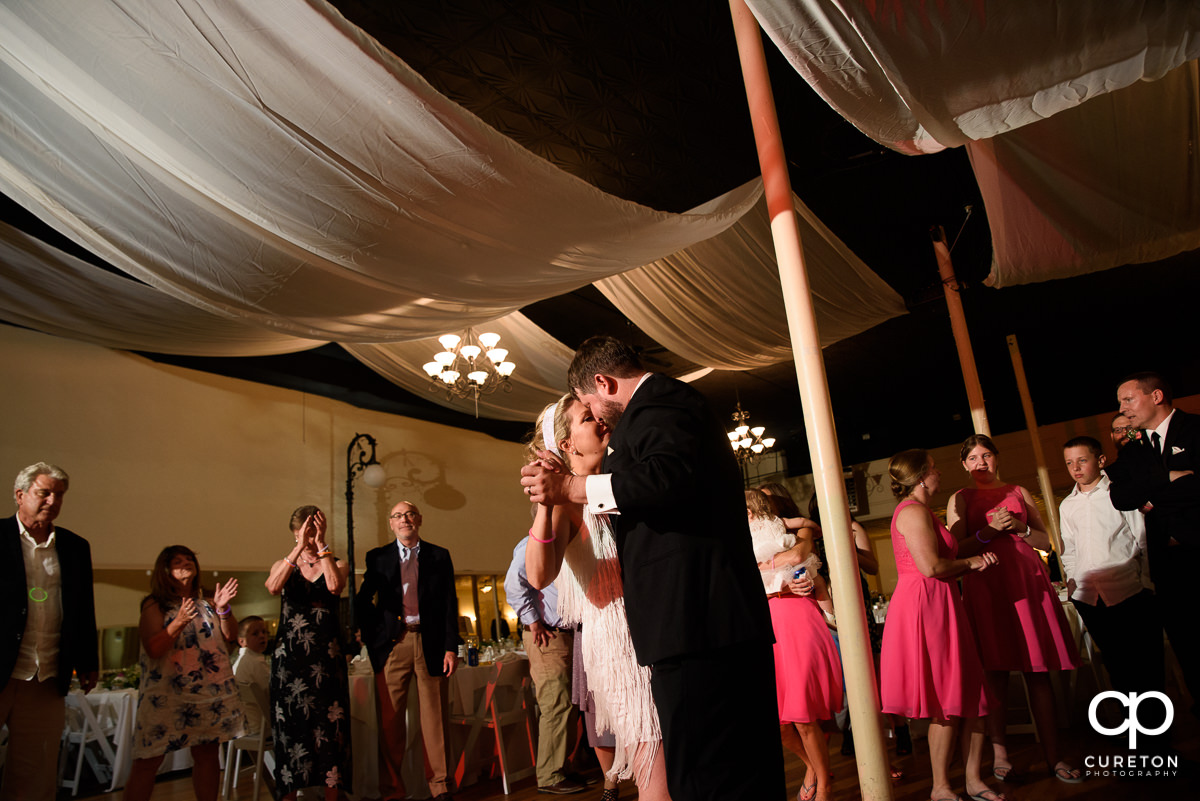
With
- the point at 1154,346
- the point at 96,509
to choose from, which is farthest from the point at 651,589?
the point at 1154,346

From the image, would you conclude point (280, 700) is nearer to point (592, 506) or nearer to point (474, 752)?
point (474, 752)

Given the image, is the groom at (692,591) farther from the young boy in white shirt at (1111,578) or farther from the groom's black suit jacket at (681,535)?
the young boy in white shirt at (1111,578)

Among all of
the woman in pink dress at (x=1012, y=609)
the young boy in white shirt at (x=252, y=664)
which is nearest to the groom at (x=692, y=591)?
the woman in pink dress at (x=1012, y=609)

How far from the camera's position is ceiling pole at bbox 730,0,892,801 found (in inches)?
97.7

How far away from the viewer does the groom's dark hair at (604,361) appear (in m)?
1.97

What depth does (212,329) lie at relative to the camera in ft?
15.8

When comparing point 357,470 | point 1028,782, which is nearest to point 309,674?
point 1028,782

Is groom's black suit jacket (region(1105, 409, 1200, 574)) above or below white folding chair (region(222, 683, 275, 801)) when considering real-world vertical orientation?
above

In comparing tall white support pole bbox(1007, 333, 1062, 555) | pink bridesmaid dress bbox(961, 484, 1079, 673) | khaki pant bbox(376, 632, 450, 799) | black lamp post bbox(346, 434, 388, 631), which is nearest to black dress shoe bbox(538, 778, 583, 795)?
khaki pant bbox(376, 632, 450, 799)

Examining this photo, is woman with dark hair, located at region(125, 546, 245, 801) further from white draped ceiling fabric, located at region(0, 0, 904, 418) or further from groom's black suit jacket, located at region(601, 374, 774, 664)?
groom's black suit jacket, located at region(601, 374, 774, 664)

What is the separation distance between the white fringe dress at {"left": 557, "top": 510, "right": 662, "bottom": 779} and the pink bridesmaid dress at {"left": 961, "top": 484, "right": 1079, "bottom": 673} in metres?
2.28

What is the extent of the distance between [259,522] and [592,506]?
267 inches

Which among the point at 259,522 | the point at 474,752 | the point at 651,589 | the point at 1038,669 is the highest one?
the point at 259,522

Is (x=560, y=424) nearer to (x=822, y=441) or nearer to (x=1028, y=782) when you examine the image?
(x=822, y=441)
